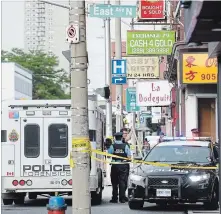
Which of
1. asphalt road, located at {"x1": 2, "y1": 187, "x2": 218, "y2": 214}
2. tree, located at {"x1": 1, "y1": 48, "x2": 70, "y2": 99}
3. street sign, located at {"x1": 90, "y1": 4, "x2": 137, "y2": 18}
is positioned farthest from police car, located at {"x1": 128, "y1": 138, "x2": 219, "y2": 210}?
tree, located at {"x1": 1, "y1": 48, "x2": 70, "y2": 99}

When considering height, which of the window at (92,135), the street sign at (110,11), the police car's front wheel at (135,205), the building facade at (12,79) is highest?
the building facade at (12,79)

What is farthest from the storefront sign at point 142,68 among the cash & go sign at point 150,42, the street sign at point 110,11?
the street sign at point 110,11

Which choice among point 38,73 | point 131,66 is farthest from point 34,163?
point 38,73

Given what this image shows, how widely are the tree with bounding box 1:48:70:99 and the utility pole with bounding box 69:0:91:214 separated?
105 m

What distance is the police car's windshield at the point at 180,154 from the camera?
60.1 ft

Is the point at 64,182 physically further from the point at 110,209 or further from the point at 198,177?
the point at 198,177

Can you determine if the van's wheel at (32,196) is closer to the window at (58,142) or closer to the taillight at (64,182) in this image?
the taillight at (64,182)

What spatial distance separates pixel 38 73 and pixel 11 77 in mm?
16668

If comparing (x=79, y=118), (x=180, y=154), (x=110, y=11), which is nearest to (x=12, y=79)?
(x=110, y=11)

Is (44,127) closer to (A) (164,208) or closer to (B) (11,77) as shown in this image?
(A) (164,208)

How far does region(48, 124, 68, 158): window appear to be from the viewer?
63.6 feet

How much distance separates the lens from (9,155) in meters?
19.3

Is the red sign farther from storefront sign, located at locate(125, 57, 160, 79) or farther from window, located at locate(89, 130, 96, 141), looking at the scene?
window, located at locate(89, 130, 96, 141)

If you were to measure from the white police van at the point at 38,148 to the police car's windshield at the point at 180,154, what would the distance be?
174 centimetres
